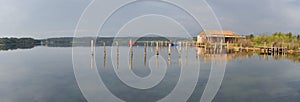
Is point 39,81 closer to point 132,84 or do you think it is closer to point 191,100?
point 132,84

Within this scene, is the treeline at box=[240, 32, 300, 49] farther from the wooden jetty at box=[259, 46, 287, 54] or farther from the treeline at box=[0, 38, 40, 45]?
the treeline at box=[0, 38, 40, 45]

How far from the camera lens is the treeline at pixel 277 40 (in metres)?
33.4

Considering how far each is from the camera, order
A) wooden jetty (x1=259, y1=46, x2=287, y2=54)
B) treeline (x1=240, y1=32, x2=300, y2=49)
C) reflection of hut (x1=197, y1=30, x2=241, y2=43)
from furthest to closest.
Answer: reflection of hut (x1=197, y1=30, x2=241, y2=43) → treeline (x1=240, y1=32, x2=300, y2=49) → wooden jetty (x1=259, y1=46, x2=287, y2=54)

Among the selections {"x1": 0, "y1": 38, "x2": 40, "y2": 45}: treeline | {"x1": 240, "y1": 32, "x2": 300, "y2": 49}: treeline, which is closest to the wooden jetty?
{"x1": 240, "y1": 32, "x2": 300, "y2": 49}: treeline

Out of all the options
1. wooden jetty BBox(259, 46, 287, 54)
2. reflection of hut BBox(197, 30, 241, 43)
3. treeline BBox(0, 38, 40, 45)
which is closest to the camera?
wooden jetty BBox(259, 46, 287, 54)


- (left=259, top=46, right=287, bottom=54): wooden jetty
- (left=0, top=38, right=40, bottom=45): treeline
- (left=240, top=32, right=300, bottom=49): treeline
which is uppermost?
(left=0, top=38, right=40, bottom=45): treeline

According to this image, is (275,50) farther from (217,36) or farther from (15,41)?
(15,41)

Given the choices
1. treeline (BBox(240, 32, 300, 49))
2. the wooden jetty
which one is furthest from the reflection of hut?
the wooden jetty

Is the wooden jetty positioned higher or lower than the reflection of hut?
lower

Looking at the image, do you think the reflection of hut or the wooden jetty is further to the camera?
the reflection of hut

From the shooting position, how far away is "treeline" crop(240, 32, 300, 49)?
1316 inches

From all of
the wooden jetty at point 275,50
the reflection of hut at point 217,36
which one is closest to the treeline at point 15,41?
the reflection of hut at point 217,36

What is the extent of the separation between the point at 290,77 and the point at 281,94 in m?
5.17

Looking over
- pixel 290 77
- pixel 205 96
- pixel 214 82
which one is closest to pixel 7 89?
pixel 205 96
